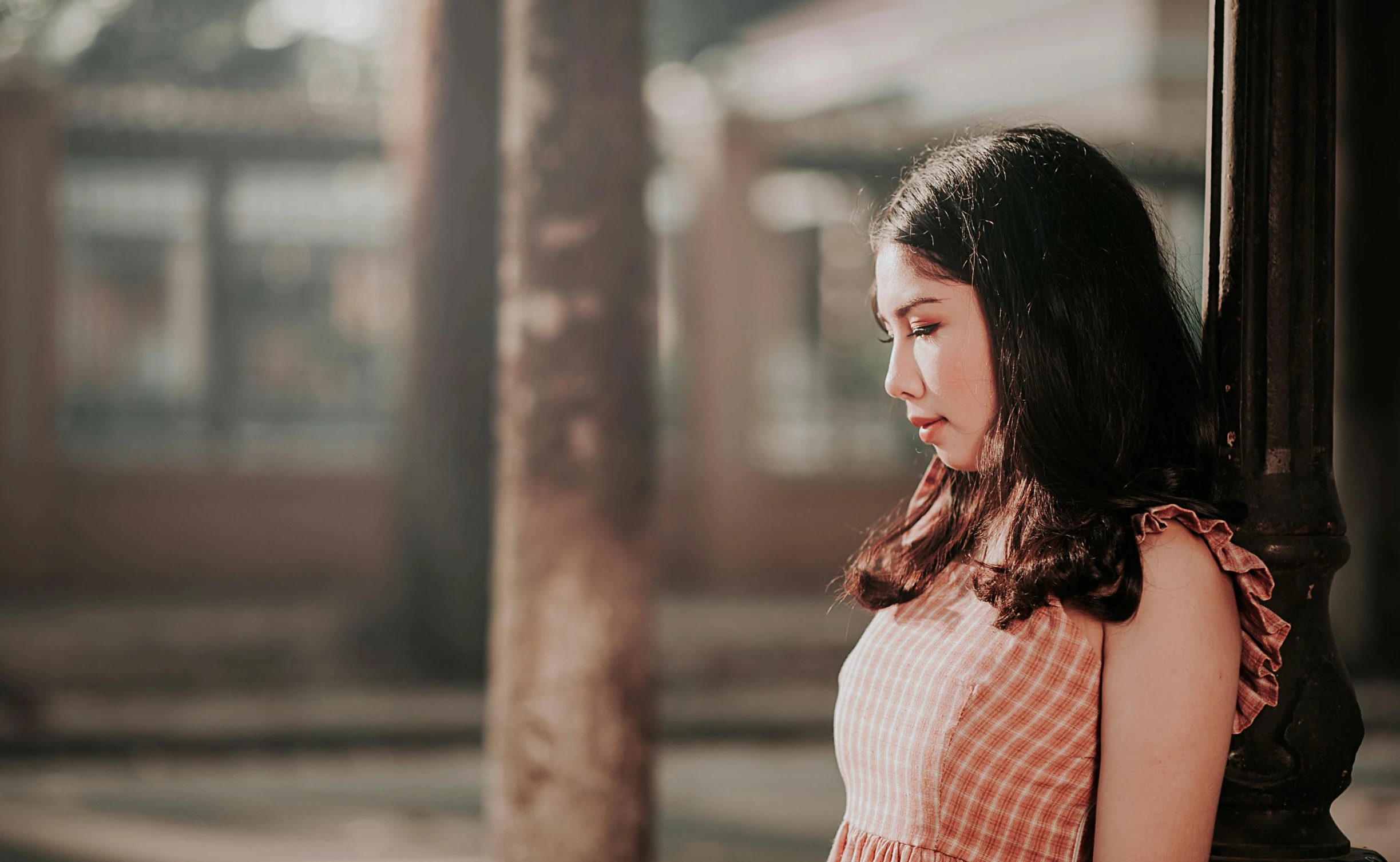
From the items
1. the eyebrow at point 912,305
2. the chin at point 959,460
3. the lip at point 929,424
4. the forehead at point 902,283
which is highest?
the forehead at point 902,283

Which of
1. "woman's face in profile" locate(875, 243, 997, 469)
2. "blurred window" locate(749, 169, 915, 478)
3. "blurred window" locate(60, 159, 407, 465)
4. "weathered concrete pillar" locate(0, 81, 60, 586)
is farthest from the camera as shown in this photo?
"blurred window" locate(749, 169, 915, 478)

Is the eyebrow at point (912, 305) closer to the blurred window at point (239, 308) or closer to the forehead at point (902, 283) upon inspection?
the forehead at point (902, 283)

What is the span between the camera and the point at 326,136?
13.5 meters

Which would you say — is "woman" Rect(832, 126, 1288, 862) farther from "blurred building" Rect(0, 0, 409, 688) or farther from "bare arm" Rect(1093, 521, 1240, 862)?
"blurred building" Rect(0, 0, 409, 688)

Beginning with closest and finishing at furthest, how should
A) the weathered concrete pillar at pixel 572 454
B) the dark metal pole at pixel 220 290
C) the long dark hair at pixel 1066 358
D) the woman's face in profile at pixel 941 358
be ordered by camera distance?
the long dark hair at pixel 1066 358, the woman's face in profile at pixel 941 358, the weathered concrete pillar at pixel 572 454, the dark metal pole at pixel 220 290

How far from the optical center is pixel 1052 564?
172 centimetres

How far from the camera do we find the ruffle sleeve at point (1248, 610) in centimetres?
170

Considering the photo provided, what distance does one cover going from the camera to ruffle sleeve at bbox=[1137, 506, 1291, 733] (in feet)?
5.58

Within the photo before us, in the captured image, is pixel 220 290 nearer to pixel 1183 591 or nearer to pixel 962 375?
pixel 962 375

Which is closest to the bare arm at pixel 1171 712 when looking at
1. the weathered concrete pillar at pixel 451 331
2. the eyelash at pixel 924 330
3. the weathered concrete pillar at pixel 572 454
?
the eyelash at pixel 924 330

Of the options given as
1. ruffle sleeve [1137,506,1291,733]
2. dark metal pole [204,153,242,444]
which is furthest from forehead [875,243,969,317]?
dark metal pole [204,153,242,444]

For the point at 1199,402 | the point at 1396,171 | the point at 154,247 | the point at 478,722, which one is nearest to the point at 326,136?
the point at 154,247

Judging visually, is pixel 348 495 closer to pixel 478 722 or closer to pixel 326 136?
pixel 326 136

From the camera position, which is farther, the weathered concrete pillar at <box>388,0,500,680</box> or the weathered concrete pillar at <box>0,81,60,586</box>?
the weathered concrete pillar at <box>0,81,60,586</box>
